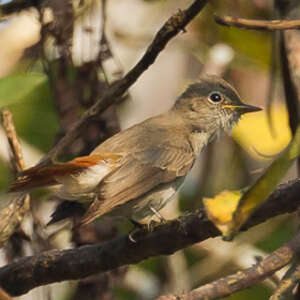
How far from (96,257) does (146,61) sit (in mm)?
626

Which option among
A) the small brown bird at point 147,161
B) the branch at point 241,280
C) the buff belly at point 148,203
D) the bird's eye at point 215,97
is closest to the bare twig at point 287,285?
the branch at point 241,280

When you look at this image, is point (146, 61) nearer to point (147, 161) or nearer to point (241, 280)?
point (147, 161)

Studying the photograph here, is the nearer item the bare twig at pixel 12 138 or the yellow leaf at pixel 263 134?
the bare twig at pixel 12 138

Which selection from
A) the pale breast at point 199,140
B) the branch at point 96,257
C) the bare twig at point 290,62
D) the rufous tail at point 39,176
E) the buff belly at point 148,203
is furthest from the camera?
the pale breast at point 199,140

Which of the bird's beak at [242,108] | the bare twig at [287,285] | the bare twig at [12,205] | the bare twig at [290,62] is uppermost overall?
the bare twig at [290,62]

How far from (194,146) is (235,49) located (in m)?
0.51

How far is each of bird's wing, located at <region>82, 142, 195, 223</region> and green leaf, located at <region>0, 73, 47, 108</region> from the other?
435 mm

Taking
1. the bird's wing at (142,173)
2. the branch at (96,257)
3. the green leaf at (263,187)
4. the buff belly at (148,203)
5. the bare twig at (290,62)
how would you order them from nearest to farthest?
the green leaf at (263,187) < the branch at (96,257) < the bare twig at (290,62) < the bird's wing at (142,173) < the buff belly at (148,203)

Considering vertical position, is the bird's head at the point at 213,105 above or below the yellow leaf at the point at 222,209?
below

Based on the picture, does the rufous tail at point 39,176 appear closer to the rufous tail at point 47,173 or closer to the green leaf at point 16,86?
the rufous tail at point 47,173

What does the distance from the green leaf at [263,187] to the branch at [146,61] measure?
850 mm

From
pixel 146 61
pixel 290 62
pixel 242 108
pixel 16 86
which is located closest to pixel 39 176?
pixel 16 86

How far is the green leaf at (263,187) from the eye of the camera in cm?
151

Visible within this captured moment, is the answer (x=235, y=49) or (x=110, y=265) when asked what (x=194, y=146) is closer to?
(x=235, y=49)
